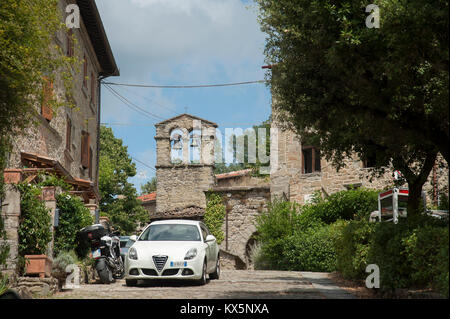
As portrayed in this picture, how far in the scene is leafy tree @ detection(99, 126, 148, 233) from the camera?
42.9 metres

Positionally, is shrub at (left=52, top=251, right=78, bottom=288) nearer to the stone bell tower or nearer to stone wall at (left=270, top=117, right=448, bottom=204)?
stone wall at (left=270, top=117, right=448, bottom=204)

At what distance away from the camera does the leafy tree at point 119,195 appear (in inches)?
1689

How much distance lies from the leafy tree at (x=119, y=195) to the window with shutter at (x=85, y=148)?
18786 millimetres

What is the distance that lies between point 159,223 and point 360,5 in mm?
7082

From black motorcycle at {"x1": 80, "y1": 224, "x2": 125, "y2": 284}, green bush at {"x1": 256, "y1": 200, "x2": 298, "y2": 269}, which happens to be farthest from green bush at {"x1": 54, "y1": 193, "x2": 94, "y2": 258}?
→ green bush at {"x1": 256, "y1": 200, "x2": 298, "y2": 269}

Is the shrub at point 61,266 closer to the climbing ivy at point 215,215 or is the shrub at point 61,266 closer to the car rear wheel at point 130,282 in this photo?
the car rear wheel at point 130,282

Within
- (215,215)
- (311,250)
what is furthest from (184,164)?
(311,250)

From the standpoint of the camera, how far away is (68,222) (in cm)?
1357

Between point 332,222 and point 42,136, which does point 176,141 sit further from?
point 42,136

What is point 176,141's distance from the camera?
1484 inches

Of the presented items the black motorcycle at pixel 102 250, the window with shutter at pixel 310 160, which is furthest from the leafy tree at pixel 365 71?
the window with shutter at pixel 310 160

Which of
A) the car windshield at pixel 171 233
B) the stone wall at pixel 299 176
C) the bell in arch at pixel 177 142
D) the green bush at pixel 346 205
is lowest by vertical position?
the car windshield at pixel 171 233
